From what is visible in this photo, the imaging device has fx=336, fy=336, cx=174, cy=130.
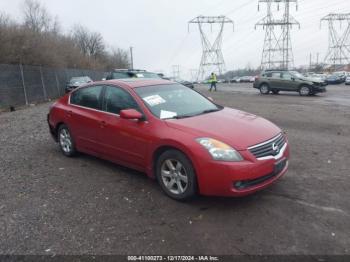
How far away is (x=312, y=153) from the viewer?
21.1ft

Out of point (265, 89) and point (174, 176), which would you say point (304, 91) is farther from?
point (174, 176)

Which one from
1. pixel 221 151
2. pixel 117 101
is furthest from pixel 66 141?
pixel 221 151

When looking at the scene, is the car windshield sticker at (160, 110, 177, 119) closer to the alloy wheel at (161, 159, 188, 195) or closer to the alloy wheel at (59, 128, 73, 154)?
the alloy wheel at (161, 159, 188, 195)

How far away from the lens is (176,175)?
4305 millimetres

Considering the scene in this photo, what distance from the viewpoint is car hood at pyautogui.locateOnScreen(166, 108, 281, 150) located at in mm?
4059

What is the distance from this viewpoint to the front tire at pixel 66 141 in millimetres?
6361

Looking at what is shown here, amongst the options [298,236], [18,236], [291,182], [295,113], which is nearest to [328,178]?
[291,182]

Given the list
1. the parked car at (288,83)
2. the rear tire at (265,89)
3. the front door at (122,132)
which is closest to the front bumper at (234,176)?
the front door at (122,132)

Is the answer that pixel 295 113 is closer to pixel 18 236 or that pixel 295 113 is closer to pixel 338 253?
pixel 338 253

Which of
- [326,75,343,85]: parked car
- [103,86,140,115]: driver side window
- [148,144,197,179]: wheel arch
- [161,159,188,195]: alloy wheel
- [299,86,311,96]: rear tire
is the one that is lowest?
[326,75,343,85]: parked car

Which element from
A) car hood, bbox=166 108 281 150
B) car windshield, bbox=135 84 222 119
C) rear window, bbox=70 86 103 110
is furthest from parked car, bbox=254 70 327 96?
rear window, bbox=70 86 103 110

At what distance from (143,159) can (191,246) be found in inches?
66.1

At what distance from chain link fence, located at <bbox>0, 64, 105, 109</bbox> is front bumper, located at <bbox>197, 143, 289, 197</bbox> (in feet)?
51.1

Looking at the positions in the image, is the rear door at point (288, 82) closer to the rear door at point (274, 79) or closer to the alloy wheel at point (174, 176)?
the rear door at point (274, 79)
